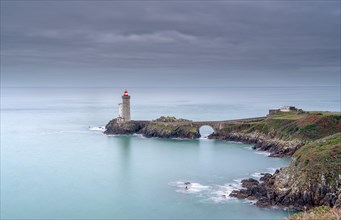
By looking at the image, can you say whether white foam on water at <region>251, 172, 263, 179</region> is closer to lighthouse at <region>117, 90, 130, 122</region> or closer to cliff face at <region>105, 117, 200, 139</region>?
cliff face at <region>105, 117, 200, 139</region>

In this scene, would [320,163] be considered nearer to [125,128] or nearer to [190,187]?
[190,187]

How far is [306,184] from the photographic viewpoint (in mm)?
40531

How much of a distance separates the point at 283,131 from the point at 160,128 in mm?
25217

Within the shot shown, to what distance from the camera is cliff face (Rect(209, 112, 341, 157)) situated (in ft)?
221

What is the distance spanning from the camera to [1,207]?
4403 cm

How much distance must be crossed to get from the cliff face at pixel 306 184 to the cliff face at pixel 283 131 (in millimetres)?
20668

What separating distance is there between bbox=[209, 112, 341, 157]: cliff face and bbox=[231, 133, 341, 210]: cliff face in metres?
20.7

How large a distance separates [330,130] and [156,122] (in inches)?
1356

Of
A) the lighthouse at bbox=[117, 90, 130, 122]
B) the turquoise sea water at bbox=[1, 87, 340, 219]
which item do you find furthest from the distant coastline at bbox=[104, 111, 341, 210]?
the turquoise sea water at bbox=[1, 87, 340, 219]

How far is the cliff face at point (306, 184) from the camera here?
3941 cm

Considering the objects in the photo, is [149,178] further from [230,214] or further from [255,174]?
[230,214]

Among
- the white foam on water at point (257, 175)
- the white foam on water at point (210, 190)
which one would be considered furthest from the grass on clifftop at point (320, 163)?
the white foam on water at point (210, 190)

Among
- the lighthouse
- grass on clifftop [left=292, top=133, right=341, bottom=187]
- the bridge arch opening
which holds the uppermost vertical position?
the lighthouse

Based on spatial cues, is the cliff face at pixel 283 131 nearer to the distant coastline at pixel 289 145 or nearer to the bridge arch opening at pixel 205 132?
the distant coastline at pixel 289 145
